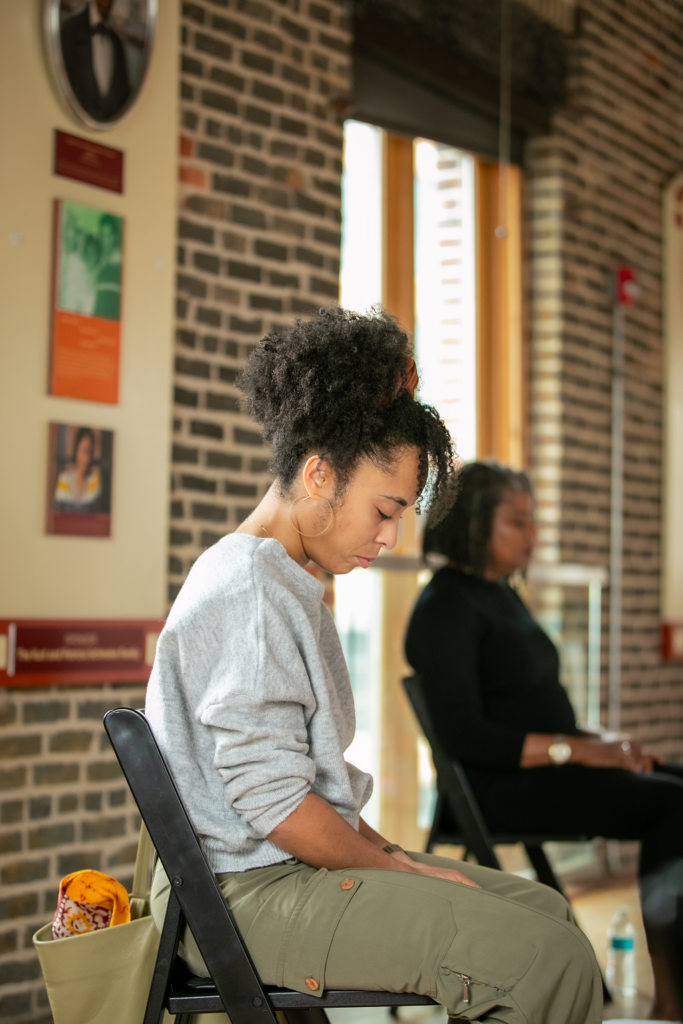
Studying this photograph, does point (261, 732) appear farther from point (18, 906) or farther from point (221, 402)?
point (221, 402)

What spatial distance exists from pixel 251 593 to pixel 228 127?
7.03ft

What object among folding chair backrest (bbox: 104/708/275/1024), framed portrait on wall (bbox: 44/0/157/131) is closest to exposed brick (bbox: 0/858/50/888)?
folding chair backrest (bbox: 104/708/275/1024)

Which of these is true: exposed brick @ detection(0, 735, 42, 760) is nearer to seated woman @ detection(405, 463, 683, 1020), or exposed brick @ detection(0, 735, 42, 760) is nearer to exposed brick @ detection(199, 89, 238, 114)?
seated woman @ detection(405, 463, 683, 1020)

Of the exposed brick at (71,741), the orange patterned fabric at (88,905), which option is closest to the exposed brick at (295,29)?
the exposed brick at (71,741)

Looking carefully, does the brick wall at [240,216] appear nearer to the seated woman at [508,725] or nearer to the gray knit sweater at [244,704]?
the seated woman at [508,725]

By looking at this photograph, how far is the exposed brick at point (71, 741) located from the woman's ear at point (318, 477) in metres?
1.38

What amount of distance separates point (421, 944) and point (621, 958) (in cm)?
195

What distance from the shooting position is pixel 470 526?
9.20 ft

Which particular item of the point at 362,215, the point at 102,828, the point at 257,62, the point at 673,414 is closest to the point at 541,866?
the point at 102,828

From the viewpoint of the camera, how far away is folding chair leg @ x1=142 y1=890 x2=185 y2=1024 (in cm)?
141

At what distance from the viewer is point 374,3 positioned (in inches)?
144

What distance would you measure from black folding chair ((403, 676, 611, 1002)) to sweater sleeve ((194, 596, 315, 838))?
1199 mm

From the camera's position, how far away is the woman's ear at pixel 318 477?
1.57 meters

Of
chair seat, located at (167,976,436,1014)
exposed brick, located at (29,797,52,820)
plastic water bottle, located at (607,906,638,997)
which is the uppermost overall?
chair seat, located at (167,976,436,1014)
